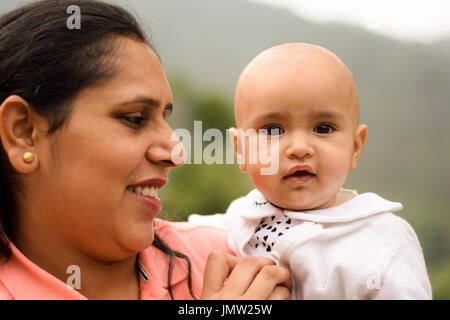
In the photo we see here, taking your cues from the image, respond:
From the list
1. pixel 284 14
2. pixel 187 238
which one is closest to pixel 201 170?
pixel 284 14

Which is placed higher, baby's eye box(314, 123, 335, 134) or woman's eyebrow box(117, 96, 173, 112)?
woman's eyebrow box(117, 96, 173, 112)

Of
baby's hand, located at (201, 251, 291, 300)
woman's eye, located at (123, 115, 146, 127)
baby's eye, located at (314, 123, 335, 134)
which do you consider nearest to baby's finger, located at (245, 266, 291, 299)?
baby's hand, located at (201, 251, 291, 300)

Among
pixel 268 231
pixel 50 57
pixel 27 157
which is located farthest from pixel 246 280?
pixel 50 57

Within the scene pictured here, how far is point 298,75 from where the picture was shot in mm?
1476

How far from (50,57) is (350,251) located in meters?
1.09

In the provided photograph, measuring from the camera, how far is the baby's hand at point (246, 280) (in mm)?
1334

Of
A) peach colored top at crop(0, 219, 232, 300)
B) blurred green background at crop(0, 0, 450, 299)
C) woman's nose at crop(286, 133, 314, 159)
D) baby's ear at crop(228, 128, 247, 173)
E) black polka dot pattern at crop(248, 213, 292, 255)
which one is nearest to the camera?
peach colored top at crop(0, 219, 232, 300)

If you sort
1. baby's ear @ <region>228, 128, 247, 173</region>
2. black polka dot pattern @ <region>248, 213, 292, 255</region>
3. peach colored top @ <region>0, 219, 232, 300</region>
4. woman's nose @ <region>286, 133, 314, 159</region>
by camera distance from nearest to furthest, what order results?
1. peach colored top @ <region>0, 219, 232, 300</region>
2. woman's nose @ <region>286, 133, 314, 159</region>
3. black polka dot pattern @ <region>248, 213, 292, 255</region>
4. baby's ear @ <region>228, 128, 247, 173</region>

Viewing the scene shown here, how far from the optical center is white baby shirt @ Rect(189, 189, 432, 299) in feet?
4.31

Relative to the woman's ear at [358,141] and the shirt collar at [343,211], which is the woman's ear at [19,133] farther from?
the woman's ear at [358,141]

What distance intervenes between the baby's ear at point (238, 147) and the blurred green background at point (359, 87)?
3.50 meters

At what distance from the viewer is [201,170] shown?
21.5 ft

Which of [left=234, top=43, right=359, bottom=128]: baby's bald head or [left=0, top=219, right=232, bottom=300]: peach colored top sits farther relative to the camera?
[left=234, top=43, right=359, bottom=128]: baby's bald head

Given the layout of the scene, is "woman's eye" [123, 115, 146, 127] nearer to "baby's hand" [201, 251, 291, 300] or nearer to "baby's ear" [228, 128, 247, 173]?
"baby's ear" [228, 128, 247, 173]
